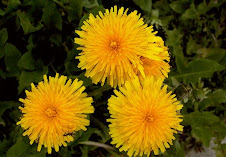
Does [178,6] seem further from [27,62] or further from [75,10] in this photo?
[27,62]

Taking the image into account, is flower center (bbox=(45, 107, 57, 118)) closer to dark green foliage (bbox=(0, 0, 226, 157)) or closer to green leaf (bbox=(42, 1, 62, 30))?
dark green foliage (bbox=(0, 0, 226, 157))

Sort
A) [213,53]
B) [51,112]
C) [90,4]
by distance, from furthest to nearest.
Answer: [213,53] → [90,4] → [51,112]

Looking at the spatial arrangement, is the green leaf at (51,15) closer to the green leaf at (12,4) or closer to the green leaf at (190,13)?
the green leaf at (12,4)

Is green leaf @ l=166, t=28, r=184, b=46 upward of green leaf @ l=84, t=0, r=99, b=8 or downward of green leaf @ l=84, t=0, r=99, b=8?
downward

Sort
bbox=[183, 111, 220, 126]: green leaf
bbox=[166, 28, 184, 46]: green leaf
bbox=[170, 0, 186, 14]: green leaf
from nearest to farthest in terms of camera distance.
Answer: bbox=[183, 111, 220, 126]: green leaf < bbox=[166, 28, 184, 46]: green leaf < bbox=[170, 0, 186, 14]: green leaf

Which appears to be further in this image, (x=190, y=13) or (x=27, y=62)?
(x=190, y=13)

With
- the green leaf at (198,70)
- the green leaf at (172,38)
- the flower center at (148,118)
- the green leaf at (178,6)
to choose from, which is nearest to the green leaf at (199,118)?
the green leaf at (198,70)

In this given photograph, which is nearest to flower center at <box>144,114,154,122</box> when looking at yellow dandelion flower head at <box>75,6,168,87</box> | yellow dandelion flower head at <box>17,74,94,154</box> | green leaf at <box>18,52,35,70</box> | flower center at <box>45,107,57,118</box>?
yellow dandelion flower head at <box>75,6,168,87</box>

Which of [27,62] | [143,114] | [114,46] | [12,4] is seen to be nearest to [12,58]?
[27,62]
